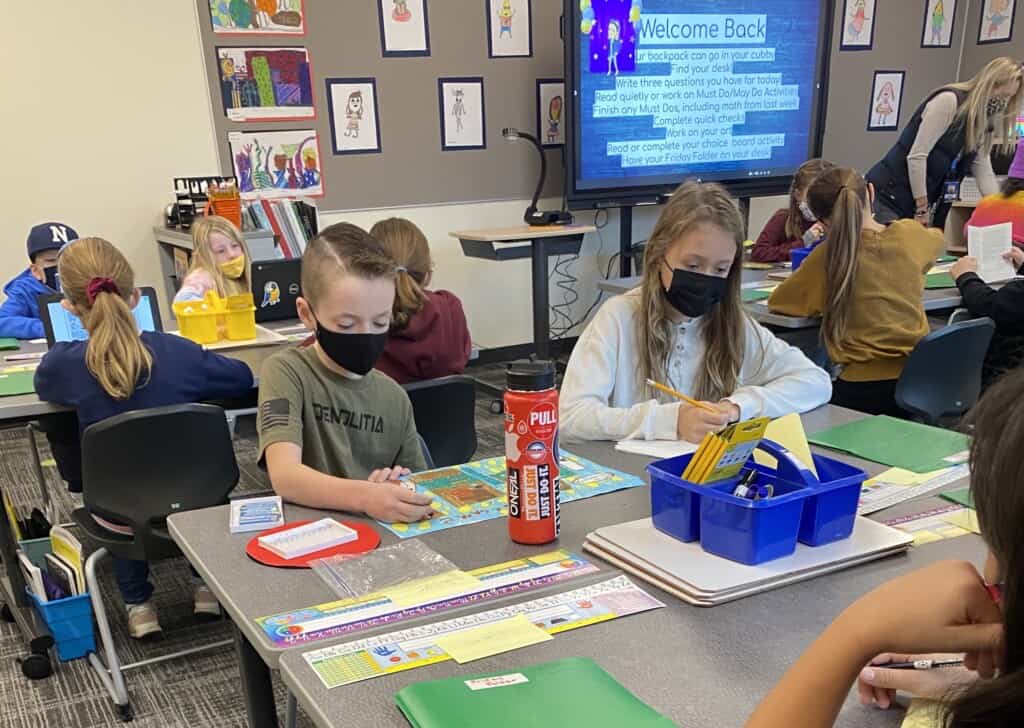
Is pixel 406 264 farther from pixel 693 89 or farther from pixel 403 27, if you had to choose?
pixel 693 89

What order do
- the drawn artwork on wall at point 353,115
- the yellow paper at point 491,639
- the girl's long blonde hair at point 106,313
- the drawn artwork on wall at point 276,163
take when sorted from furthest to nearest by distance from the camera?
the drawn artwork on wall at point 353,115
the drawn artwork on wall at point 276,163
the girl's long blonde hair at point 106,313
the yellow paper at point 491,639

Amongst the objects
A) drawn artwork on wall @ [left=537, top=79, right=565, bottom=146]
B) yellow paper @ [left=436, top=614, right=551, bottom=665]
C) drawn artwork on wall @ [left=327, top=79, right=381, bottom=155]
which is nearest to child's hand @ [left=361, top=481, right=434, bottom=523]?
yellow paper @ [left=436, top=614, right=551, bottom=665]

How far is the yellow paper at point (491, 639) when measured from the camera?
0.86 m

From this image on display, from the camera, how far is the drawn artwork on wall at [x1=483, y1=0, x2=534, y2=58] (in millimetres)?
4720

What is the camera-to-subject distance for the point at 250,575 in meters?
1.06

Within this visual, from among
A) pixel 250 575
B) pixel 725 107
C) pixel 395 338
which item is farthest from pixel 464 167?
pixel 250 575

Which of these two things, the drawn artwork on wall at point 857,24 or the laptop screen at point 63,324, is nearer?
the laptop screen at point 63,324

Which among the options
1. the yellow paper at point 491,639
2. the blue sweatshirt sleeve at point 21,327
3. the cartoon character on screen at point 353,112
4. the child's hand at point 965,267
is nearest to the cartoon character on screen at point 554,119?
the cartoon character on screen at point 353,112

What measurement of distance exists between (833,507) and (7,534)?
2281 mm

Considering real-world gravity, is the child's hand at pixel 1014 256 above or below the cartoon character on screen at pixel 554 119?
below

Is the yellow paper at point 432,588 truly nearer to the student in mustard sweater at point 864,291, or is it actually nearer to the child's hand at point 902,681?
the child's hand at point 902,681

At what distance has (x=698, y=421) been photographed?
1504mm

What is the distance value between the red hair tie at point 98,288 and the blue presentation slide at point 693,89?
311 cm

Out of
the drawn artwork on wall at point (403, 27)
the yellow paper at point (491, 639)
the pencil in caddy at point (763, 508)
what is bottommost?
the yellow paper at point (491, 639)
